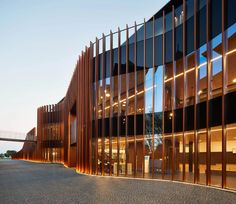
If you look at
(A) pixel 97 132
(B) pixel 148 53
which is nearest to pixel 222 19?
(B) pixel 148 53

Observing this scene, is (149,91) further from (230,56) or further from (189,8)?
(230,56)

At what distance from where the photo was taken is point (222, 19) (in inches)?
701

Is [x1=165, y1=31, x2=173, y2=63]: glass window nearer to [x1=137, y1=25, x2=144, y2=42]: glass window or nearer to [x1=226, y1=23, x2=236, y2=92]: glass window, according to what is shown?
[x1=137, y1=25, x2=144, y2=42]: glass window

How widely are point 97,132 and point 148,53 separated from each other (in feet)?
26.3

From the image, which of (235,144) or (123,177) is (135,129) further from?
(235,144)

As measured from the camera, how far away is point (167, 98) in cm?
2312

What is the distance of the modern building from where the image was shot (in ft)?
60.1

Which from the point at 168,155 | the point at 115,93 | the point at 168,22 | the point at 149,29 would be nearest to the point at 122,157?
the point at 168,155

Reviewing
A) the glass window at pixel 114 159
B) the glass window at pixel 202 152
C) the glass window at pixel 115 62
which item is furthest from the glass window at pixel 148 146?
the glass window at pixel 115 62

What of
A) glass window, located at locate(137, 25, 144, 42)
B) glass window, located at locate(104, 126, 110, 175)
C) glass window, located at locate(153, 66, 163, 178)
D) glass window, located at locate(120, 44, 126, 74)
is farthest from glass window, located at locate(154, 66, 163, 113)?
glass window, located at locate(104, 126, 110, 175)

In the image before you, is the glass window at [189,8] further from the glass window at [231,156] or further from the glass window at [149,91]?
the glass window at [231,156]

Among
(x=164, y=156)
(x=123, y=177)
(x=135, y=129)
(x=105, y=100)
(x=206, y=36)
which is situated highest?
(x=206, y=36)

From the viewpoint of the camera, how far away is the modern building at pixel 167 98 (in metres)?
18.3

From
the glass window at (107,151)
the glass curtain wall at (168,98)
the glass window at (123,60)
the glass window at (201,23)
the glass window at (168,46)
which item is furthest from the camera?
the glass window at (107,151)
